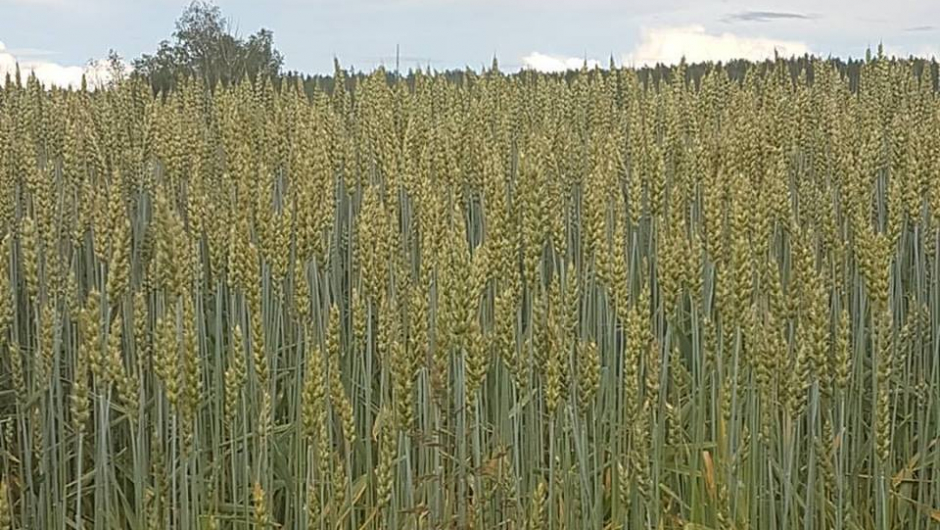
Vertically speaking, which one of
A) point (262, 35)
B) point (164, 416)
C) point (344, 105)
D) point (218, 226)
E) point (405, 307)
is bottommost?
point (164, 416)

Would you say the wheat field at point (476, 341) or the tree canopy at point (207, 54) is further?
the tree canopy at point (207, 54)

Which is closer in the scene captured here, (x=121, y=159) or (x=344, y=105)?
(x=121, y=159)

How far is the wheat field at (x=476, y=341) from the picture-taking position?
1.80m

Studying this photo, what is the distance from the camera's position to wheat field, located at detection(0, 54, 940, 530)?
180 cm

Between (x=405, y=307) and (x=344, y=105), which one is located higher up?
(x=344, y=105)

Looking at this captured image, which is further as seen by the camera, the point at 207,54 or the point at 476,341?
the point at 207,54

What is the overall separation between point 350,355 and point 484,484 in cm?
104

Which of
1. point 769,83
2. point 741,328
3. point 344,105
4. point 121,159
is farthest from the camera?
point 344,105

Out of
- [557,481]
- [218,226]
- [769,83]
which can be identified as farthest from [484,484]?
[769,83]

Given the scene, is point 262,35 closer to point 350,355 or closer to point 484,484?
point 350,355

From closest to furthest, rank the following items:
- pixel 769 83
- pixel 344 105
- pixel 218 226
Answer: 1. pixel 218 226
2. pixel 769 83
3. pixel 344 105

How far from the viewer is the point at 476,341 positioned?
1.67 m

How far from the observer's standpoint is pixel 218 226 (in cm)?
228

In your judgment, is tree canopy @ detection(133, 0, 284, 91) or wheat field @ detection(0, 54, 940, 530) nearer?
wheat field @ detection(0, 54, 940, 530)
